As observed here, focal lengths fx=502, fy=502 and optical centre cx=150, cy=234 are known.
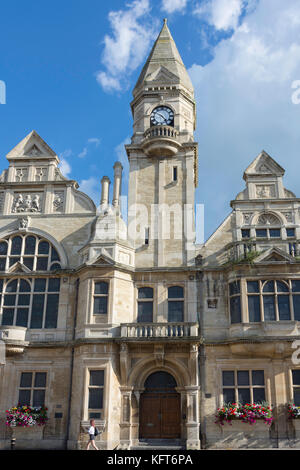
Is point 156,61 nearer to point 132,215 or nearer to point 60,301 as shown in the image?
point 132,215

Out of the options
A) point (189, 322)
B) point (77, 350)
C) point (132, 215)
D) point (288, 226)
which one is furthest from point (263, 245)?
point (77, 350)

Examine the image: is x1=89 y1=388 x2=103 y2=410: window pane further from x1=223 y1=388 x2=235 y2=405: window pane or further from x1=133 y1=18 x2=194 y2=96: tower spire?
x1=133 y1=18 x2=194 y2=96: tower spire

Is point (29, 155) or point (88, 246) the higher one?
point (29, 155)

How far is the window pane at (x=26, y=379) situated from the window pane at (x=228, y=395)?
973 cm

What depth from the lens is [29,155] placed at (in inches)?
1194

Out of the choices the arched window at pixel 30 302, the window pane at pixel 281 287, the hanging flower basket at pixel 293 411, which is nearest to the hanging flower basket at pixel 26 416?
the arched window at pixel 30 302

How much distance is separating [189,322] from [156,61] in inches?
700

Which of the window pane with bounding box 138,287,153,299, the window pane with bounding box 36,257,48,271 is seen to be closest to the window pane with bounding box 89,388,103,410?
the window pane with bounding box 138,287,153,299

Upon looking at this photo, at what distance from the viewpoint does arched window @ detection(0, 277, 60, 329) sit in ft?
86.9

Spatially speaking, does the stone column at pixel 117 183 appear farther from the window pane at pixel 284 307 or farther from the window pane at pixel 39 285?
the window pane at pixel 284 307

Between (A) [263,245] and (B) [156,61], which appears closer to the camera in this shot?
(A) [263,245]

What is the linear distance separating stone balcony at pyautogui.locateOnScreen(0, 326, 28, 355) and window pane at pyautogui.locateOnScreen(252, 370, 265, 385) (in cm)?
1149

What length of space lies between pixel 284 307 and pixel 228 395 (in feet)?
16.8

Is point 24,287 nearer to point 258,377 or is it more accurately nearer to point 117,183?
point 117,183
